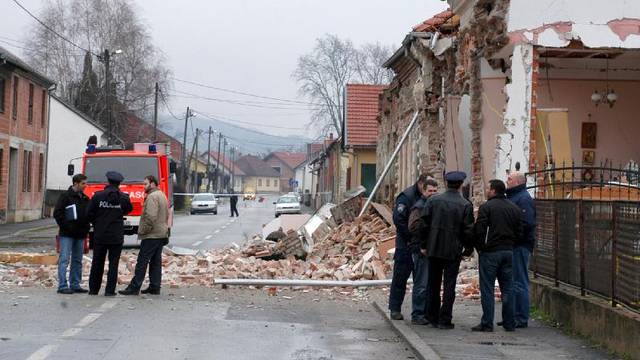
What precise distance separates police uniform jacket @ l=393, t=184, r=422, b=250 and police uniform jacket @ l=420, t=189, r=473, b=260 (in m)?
0.45

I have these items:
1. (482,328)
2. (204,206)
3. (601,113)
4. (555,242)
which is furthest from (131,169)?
(204,206)

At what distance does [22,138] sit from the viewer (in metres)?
42.2

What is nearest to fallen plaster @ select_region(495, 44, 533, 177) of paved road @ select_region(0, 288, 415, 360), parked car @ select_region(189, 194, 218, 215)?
paved road @ select_region(0, 288, 415, 360)

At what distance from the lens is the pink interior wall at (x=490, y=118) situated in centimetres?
1655

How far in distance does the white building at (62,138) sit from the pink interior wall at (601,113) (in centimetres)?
3576

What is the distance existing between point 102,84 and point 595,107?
50.8 meters

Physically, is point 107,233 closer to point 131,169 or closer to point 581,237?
point 581,237

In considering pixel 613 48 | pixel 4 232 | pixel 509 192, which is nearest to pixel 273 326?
pixel 509 192

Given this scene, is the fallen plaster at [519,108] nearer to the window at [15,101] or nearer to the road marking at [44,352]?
the road marking at [44,352]

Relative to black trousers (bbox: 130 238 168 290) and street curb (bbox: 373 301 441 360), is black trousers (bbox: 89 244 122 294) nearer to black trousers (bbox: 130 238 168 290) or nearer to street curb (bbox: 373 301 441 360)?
black trousers (bbox: 130 238 168 290)

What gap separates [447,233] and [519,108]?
604 cm

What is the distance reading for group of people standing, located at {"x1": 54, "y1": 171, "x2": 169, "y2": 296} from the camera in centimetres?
1298

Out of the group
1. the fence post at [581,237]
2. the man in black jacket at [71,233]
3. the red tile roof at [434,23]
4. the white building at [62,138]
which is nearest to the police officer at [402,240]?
the fence post at [581,237]

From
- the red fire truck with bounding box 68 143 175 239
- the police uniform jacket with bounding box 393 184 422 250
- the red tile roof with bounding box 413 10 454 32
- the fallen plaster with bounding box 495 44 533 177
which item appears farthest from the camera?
the red fire truck with bounding box 68 143 175 239
